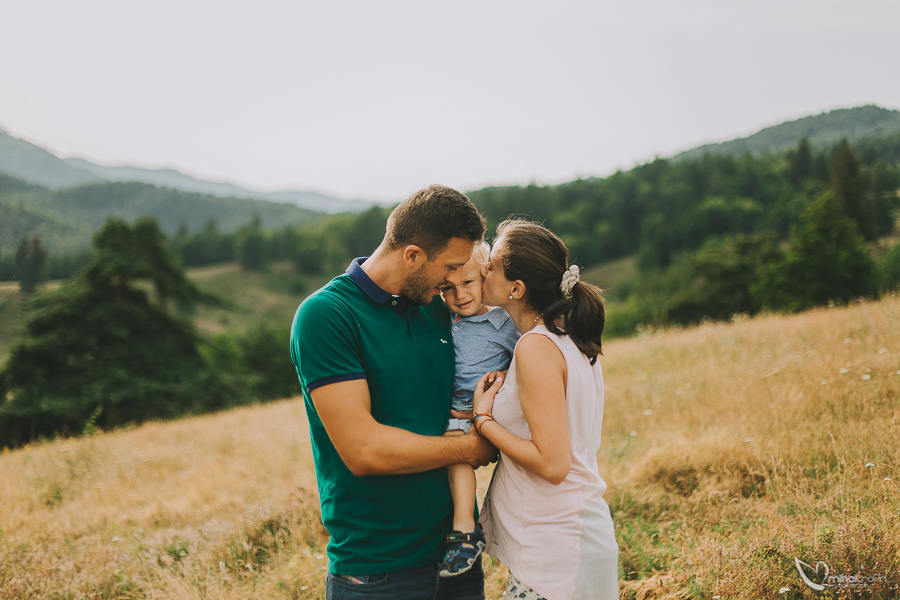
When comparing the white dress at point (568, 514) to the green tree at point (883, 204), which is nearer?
the white dress at point (568, 514)

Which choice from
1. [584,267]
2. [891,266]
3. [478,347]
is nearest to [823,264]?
[891,266]

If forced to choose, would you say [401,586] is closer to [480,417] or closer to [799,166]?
[480,417]

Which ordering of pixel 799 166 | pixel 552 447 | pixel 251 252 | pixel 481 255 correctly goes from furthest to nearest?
1. pixel 251 252
2. pixel 799 166
3. pixel 481 255
4. pixel 552 447

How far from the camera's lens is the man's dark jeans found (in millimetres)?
1968

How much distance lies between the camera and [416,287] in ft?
7.33

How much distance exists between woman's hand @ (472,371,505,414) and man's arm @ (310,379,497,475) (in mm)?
376

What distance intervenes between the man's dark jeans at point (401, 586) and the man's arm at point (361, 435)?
463 mm

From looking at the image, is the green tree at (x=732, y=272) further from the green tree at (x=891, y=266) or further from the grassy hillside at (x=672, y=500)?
the grassy hillside at (x=672, y=500)

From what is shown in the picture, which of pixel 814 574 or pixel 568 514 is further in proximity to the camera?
pixel 814 574

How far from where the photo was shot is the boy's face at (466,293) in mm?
2471

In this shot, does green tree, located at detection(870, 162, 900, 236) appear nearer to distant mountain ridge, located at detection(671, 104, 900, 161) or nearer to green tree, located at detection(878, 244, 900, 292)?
green tree, located at detection(878, 244, 900, 292)

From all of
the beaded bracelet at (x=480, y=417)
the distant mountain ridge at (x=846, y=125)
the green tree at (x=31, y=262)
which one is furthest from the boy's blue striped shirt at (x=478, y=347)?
the green tree at (x=31, y=262)

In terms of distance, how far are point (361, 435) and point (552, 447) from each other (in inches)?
28.9

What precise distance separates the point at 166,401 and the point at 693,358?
23876 mm
